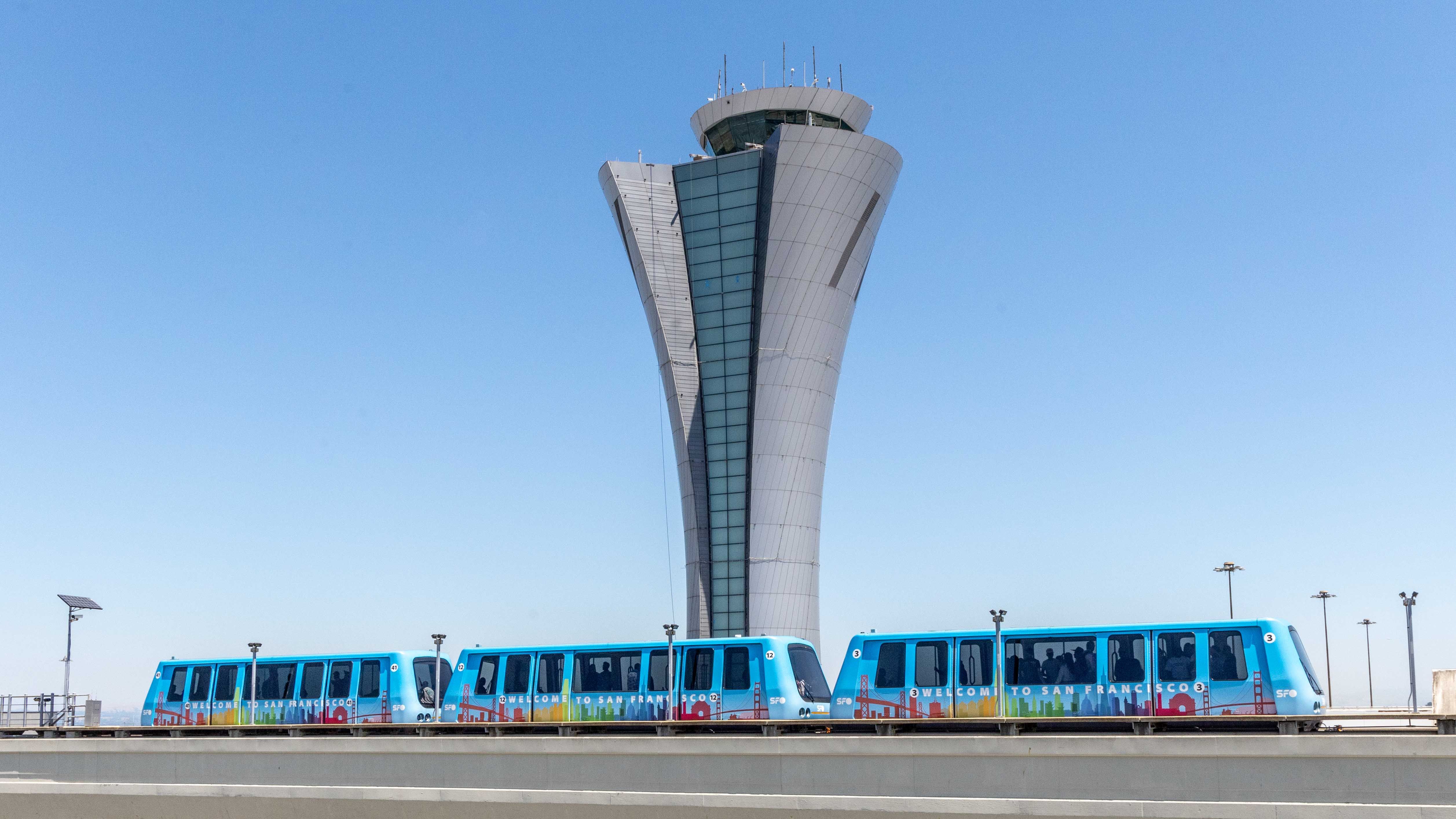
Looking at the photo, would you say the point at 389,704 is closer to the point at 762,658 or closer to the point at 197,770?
the point at 197,770

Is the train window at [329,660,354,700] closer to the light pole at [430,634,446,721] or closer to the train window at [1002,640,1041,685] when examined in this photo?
the light pole at [430,634,446,721]

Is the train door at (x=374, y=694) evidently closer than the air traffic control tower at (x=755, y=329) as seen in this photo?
Yes

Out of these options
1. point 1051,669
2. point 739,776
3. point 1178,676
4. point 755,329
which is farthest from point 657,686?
point 755,329

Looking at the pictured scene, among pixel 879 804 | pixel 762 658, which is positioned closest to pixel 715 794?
pixel 879 804

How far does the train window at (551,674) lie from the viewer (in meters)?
27.6

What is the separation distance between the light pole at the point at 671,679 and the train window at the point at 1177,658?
9596mm

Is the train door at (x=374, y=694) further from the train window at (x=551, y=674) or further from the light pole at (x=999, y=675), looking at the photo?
the light pole at (x=999, y=675)

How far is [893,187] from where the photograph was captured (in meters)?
60.4

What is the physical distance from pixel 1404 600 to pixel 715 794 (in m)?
19.6

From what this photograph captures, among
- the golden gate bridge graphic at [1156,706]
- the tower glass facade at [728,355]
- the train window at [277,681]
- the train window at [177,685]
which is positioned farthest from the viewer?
the tower glass facade at [728,355]

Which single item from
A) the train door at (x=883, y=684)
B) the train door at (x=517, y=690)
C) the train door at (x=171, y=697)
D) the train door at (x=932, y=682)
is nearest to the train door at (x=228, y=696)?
the train door at (x=171, y=697)

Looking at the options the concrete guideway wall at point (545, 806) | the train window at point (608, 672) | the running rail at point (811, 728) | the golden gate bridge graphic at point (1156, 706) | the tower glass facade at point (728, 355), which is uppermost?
the tower glass facade at point (728, 355)

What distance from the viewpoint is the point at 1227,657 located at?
2345 centimetres

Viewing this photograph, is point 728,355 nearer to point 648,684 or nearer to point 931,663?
point 648,684
